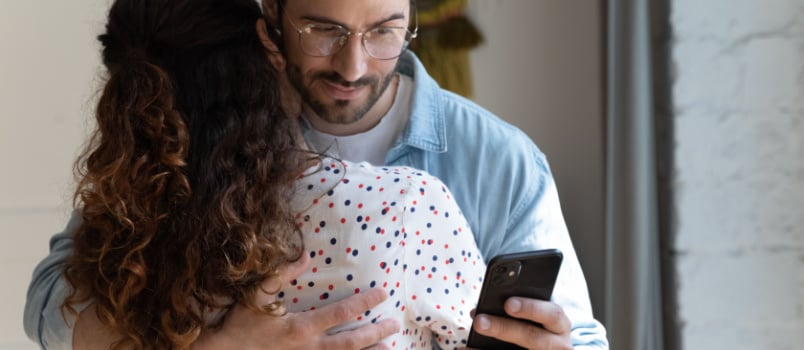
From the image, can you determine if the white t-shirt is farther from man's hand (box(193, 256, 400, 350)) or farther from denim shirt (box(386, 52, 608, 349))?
man's hand (box(193, 256, 400, 350))

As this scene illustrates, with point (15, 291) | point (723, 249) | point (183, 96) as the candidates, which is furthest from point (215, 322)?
point (15, 291)

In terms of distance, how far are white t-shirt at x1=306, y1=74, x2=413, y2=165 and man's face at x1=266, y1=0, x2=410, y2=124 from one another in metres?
0.04

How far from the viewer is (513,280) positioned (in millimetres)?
1131

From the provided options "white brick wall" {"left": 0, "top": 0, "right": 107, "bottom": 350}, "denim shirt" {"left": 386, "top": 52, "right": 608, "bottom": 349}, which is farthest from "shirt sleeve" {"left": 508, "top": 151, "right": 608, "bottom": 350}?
"white brick wall" {"left": 0, "top": 0, "right": 107, "bottom": 350}

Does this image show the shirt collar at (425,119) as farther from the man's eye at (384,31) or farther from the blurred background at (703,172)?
the blurred background at (703,172)

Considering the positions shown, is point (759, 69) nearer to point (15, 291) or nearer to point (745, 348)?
point (745, 348)

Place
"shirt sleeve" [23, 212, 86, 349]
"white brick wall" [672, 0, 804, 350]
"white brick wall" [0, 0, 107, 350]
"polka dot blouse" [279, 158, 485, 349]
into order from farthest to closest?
"white brick wall" [0, 0, 107, 350]
"white brick wall" [672, 0, 804, 350]
"shirt sleeve" [23, 212, 86, 349]
"polka dot blouse" [279, 158, 485, 349]

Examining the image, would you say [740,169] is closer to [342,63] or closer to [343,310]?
[342,63]

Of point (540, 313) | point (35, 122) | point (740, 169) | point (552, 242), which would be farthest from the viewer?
point (35, 122)

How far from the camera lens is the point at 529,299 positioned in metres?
1.17

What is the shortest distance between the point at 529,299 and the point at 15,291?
1.76 metres

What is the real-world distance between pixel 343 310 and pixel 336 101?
1.43 feet

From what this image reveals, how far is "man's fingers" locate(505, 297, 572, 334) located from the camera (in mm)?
1150

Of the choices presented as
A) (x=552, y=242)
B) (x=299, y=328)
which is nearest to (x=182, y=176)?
(x=299, y=328)
